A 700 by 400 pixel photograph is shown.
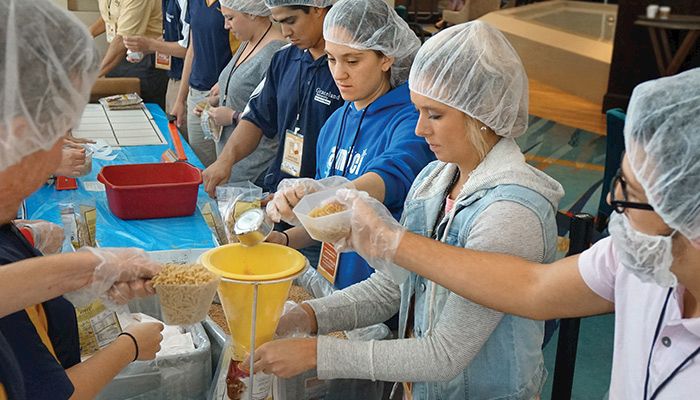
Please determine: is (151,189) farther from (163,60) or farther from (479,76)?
(163,60)

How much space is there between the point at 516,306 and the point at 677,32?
7370mm

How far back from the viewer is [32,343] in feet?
3.90

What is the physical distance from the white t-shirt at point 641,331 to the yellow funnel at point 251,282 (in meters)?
0.57

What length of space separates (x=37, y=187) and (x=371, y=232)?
0.65m

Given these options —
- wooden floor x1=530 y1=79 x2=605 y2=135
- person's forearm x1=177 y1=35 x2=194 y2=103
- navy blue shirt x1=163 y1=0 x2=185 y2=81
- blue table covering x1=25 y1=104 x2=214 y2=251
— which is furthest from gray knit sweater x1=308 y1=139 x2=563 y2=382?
wooden floor x1=530 y1=79 x2=605 y2=135

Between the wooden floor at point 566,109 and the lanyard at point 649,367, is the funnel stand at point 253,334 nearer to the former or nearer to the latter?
the lanyard at point 649,367

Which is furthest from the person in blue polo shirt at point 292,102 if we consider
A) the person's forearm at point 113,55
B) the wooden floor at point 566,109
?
the wooden floor at point 566,109

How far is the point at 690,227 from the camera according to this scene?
111 centimetres

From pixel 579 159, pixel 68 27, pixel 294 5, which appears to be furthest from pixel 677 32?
pixel 68 27

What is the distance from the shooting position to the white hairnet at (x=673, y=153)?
1.10 meters

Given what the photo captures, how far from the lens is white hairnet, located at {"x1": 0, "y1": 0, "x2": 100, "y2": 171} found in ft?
3.35

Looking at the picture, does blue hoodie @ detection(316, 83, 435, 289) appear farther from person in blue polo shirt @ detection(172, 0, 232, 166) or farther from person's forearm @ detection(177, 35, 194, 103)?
person's forearm @ detection(177, 35, 194, 103)

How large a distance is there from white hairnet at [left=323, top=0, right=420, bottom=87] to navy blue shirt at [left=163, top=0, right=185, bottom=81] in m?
2.72

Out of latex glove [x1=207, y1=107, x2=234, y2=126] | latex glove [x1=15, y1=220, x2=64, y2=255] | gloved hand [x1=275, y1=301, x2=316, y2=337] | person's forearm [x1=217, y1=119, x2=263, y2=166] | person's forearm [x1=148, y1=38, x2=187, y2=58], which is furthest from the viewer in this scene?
person's forearm [x1=148, y1=38, x2=187, y2=58]
